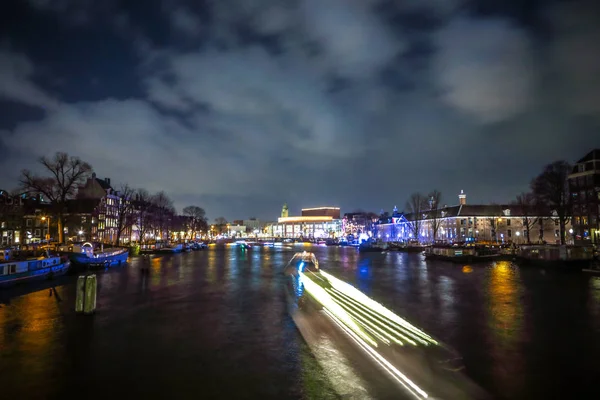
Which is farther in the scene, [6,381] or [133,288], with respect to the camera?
[133,288]

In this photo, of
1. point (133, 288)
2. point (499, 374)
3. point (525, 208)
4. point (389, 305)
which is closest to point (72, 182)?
point (133, 288)

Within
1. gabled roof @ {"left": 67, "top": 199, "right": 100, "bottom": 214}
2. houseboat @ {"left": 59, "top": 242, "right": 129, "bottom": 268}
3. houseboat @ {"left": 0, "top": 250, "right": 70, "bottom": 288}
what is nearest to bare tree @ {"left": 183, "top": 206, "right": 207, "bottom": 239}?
gabled roof @ {"left": 67, "top": 199, "right": 100, "bottom": 214}

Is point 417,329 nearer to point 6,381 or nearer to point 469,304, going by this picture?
point 469,304

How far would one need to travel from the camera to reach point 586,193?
7762 centimetres

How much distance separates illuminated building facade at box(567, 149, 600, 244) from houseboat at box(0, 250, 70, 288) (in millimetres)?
87075

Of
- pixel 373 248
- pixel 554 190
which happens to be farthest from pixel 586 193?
pixel 373 248

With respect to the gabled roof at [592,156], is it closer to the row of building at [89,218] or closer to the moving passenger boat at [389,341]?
the moving passenger boat at [389,341]

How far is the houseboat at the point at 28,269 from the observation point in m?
31.7

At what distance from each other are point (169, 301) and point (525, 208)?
84.2 m

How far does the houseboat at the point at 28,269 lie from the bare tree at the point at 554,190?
77.1 meters

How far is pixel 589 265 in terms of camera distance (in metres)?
43.8

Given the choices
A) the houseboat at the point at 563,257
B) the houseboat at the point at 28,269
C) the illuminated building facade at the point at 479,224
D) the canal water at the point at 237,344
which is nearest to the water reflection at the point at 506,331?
the canal water at the point at 237,344

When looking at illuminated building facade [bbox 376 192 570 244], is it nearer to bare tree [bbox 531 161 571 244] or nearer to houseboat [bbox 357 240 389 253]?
houseboat [bbox 357 240 389 253]

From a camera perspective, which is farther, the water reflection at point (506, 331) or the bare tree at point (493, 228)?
the bare tree at point (493, 228)
